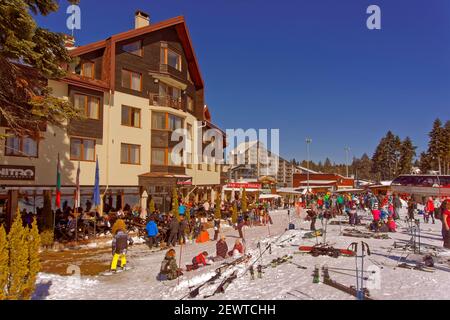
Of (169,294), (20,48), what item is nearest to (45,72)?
(20,48)

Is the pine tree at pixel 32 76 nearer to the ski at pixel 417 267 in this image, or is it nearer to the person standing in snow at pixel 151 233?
the person standing in snow at pixel 151 233

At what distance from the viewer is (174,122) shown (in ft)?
99.5

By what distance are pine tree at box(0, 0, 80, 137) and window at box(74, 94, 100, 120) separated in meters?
8.75

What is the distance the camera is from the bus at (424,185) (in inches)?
1842

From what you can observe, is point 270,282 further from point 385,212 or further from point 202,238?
point 385,212

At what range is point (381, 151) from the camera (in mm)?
103500

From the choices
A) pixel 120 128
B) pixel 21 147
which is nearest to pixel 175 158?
pixel 120 128

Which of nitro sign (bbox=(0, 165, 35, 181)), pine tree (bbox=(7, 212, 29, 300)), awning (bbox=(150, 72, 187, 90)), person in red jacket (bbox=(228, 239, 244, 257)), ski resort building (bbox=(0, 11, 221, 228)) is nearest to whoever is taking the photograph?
pine tree (bbox=(7, 212, 29, 300))

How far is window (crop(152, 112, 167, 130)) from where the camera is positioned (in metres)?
28.9

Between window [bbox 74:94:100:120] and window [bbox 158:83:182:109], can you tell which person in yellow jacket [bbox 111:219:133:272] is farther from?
window [bbox 158:83:182:109]

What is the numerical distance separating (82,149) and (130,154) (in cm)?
420

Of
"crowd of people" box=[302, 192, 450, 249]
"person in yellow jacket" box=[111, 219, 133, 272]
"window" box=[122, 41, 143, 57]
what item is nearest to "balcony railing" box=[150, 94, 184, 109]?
"window" box=[122, 41, 143, 57]

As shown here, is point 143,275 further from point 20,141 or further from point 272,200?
point 272,200

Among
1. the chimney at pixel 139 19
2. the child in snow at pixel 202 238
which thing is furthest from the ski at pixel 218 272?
the chimney at pixel 139 19
